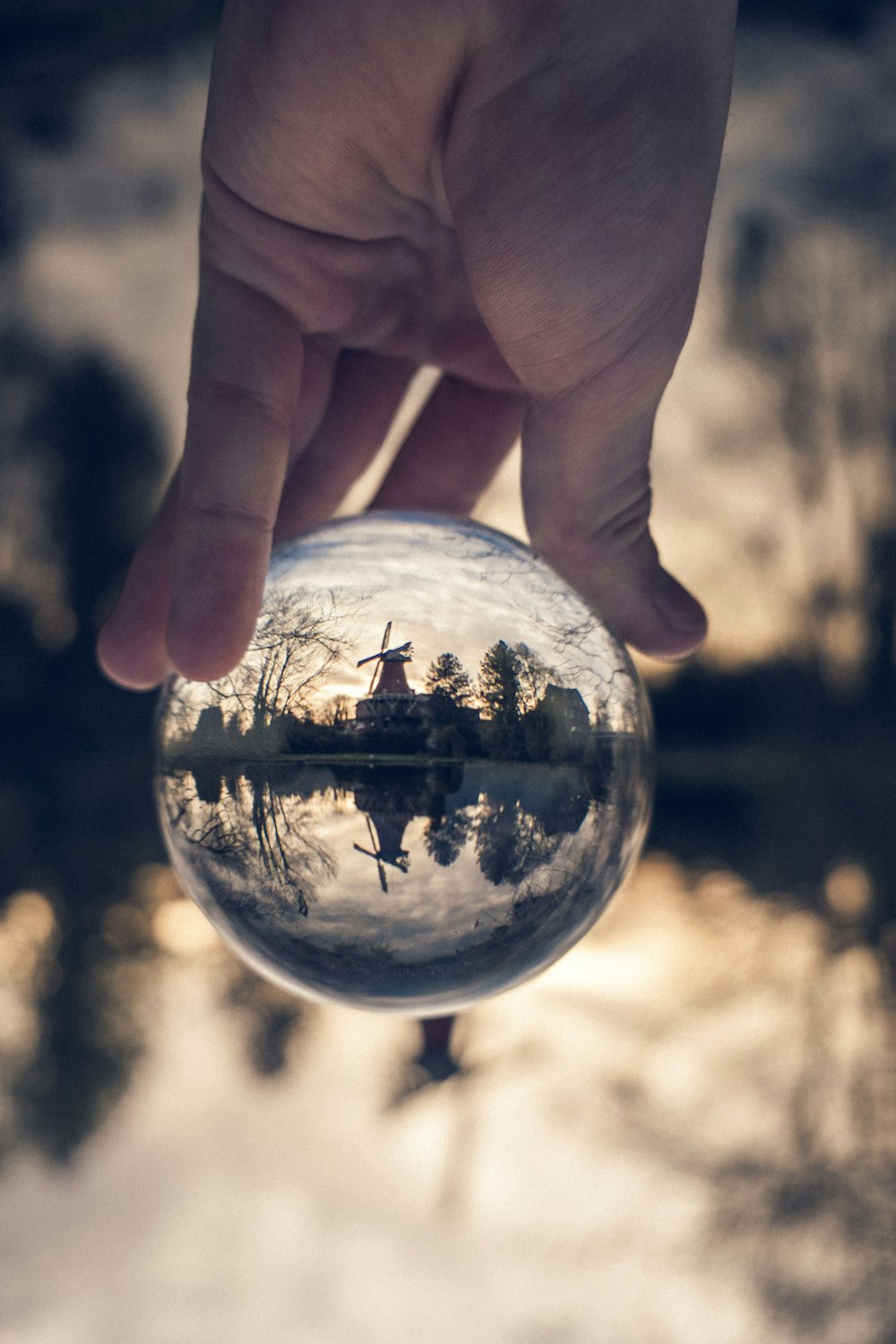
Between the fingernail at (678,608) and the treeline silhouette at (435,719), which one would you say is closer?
the treeline silhouette at (435,719)

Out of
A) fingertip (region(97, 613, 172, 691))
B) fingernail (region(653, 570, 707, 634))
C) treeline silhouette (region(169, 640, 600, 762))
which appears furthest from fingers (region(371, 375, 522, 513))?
treeline silhouette (region(169, 640, 600, 762))

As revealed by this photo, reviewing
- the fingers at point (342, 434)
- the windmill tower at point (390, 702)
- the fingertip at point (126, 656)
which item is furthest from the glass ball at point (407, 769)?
the fingers at point (342, 434)

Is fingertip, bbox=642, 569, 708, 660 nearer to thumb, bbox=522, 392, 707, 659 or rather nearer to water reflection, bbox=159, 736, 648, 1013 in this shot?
thumb, bbox=522, 392, 707, 659

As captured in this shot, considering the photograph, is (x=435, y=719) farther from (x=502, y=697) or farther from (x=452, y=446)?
(x=452, y=446)

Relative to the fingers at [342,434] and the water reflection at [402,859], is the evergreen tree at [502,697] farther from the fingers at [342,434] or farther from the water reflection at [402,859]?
the fingers at [342,434]

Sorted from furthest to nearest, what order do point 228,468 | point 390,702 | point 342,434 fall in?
point 342,434 < point 228,468 < point 390,702

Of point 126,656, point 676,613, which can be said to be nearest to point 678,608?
point 676,613

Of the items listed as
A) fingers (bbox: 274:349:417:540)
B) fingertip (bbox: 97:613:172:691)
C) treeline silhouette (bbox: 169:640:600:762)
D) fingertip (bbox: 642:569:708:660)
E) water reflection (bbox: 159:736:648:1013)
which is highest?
fingers (bbox: 274:349:417:540)
